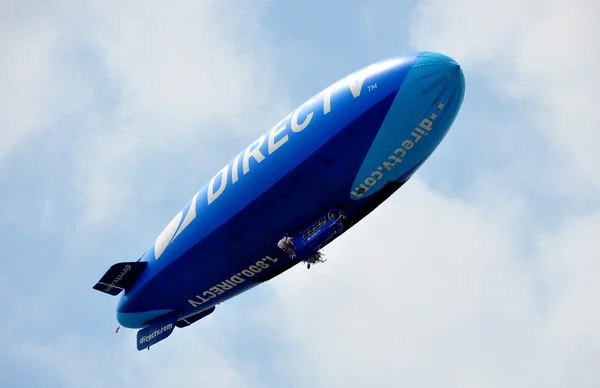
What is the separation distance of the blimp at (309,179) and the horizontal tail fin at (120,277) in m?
1.49

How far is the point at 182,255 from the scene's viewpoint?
51938 mm

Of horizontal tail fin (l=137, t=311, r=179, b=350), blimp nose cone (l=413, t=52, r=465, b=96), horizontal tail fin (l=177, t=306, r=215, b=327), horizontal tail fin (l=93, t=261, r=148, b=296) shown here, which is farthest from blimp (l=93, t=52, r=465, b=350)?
horizontal tail fin (l=177, t=306, r=215, b=327)

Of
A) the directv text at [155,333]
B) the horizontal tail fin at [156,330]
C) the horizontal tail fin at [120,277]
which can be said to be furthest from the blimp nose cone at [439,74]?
the directv text at [155,333]

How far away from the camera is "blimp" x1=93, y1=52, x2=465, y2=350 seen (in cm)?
4416

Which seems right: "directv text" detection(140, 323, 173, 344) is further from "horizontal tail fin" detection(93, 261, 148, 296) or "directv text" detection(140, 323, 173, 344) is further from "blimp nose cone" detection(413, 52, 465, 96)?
"blimp nose cone" detection(413, 52, 465, 96)

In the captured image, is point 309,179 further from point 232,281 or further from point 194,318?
point 194,318

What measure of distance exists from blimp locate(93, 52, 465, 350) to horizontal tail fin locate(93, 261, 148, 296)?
4.90 feet

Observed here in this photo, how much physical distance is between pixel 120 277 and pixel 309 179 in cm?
1776

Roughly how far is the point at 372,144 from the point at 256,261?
34.9 feet

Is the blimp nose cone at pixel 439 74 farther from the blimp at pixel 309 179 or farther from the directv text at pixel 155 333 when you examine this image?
the directv text at pixel 155 333

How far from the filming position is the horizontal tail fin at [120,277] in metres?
56.2

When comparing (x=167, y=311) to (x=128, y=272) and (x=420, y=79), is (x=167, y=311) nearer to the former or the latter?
(x=128, y=272)

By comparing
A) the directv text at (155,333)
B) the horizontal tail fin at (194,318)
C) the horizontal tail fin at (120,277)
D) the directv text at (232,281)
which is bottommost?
the directv text at (232,281)

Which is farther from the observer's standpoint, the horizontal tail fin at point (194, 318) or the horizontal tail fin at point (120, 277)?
the horizontal tail fin at point (194, 318)
